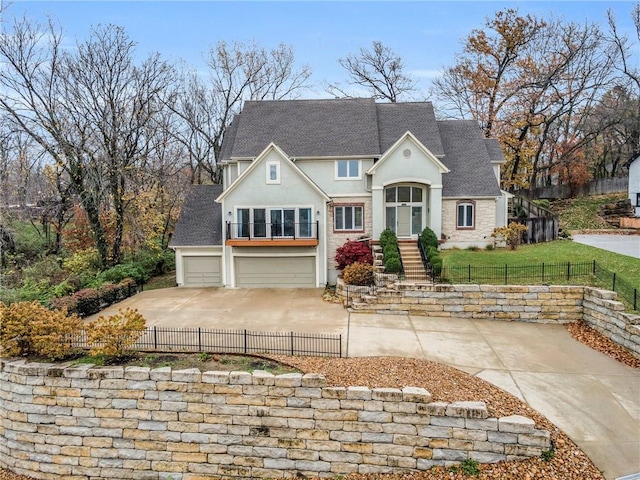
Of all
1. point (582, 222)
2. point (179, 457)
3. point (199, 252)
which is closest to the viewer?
point (179, 457)

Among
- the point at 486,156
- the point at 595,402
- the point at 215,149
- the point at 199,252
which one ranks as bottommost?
the point at 595,402

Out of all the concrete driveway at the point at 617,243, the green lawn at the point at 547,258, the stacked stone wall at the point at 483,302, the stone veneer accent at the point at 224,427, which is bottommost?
the stone veneer accent at the point at 224,427

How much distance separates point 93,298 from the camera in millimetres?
16328

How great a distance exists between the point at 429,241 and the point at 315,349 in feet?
33.0

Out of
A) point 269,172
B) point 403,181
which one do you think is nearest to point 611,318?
Result: point 403,181

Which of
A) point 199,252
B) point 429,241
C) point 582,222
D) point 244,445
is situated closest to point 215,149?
point 199,252

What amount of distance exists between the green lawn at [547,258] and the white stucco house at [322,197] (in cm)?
203

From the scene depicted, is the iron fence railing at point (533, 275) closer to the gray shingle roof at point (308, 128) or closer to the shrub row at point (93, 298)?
the gray shingle roof at point (308, 128)

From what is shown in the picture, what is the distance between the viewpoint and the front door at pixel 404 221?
2184cm

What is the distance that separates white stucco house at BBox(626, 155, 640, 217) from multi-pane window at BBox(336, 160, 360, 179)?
24304 mm

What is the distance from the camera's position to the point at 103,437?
998 cm

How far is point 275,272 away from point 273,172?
5.09 meters

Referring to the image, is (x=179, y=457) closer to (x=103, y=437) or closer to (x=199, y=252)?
(x=103, y=437)

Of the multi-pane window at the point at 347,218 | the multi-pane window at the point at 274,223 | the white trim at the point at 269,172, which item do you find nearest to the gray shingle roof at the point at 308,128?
the white trim at the point at 269,172
